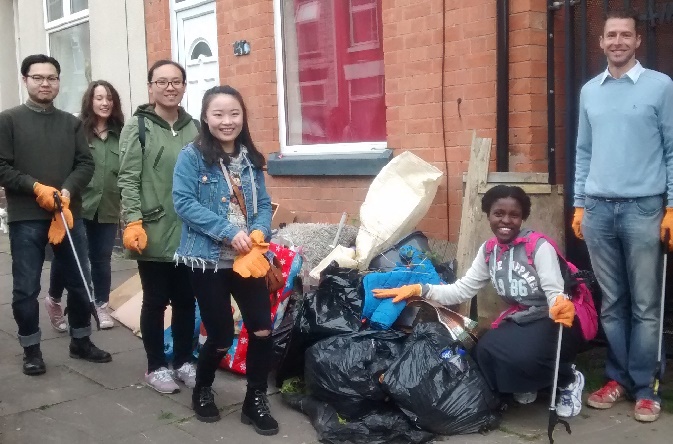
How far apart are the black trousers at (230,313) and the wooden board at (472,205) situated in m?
1.40

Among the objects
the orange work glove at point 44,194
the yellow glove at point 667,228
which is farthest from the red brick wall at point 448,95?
the orange work glove at point 44,194

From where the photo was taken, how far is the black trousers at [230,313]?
13.9 feet

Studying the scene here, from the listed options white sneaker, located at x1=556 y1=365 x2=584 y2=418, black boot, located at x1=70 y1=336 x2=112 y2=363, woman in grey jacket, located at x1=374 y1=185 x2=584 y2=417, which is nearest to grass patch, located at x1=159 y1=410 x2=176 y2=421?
black boot, located at x1=70 y1=336 x2=112 y2=363

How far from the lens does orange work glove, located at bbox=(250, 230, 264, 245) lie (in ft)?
13.6

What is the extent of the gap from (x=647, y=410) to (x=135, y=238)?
2.78m

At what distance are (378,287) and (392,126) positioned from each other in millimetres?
1769

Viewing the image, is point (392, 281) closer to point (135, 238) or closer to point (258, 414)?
point (258, 414)

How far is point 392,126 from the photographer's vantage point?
6.26 metres

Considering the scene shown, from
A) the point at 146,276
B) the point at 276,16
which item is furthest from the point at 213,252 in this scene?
A: the point at 276,16

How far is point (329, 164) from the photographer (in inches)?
263

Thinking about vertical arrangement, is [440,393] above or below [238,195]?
below

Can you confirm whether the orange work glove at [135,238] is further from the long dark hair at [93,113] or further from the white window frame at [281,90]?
the white window frame at [281,90]

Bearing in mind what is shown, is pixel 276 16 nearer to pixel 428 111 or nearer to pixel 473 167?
pixel 428 111

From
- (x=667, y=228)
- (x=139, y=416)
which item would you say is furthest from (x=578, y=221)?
(x=139, y=416)
